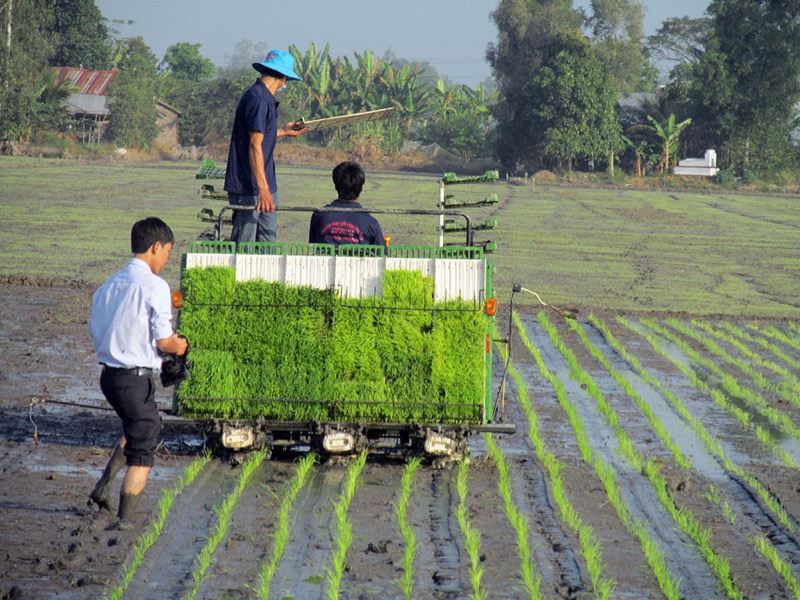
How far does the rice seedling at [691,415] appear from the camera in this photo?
27.0 feet

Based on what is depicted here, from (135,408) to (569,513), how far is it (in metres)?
2.49

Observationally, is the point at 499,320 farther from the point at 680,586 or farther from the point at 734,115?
the point at 734,115

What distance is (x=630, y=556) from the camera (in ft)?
22.4

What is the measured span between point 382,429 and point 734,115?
5661 cm

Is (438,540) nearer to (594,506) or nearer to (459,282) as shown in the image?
(594,506)

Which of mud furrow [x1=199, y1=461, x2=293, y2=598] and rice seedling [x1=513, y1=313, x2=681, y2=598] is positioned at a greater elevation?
mud furrow [x1=199, y1=461, x2=293, y2=598]

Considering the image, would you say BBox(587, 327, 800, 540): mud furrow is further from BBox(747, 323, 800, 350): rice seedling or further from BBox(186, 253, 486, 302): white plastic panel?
BBox(747, 323, 800, 350): rice seedling

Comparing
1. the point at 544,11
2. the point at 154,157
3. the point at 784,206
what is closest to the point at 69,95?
the point at 154,157

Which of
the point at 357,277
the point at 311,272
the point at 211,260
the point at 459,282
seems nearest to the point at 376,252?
the point at 357,277

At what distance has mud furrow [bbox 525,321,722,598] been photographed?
21.3ft

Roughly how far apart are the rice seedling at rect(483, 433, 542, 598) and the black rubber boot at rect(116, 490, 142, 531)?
192 centimetres

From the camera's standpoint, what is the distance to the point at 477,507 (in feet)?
25.2

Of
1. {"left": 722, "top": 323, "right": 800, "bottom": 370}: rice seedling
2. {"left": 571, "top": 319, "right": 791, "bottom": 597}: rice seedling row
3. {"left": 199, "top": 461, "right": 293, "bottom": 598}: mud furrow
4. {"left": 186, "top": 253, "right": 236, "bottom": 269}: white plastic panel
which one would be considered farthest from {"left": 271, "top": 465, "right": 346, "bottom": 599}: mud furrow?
{"left": 722, "top": 323, "right": 800, "bottom": 370}: rice seedling

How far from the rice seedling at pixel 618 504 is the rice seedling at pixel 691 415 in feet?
2.89
